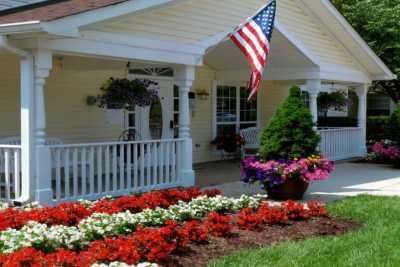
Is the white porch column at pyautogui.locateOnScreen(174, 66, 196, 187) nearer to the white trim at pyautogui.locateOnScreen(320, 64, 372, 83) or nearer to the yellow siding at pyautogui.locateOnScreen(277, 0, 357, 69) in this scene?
the yellow siding at pyautogui.locateOnScreen(277, 0, 357, 69)

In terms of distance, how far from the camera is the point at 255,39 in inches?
407

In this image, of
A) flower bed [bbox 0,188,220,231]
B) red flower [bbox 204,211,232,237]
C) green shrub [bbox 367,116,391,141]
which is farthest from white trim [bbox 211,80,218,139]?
red flower [bbox 204,211,232,237]

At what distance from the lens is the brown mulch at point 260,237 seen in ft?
19.0

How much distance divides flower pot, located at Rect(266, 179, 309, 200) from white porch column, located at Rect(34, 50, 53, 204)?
3.57m

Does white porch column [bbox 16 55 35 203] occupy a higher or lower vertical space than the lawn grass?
higher

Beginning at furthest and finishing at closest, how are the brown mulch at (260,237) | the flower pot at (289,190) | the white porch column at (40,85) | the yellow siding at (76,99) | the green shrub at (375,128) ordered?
the green shrub at (375,128) → the yellow siding at (76,99) → the flower pot at (289,190) → the white porch column at (40,85) → the brown mulch at (260,237)

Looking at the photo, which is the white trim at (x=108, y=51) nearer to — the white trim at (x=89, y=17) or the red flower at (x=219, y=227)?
the white trim at (x=89, y=17)

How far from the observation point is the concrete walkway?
1075 centimetres

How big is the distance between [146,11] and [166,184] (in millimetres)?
3053

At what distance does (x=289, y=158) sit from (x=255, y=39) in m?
2.16

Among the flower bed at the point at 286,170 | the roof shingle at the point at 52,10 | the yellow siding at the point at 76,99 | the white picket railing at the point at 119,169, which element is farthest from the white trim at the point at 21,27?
the flower bed at the point at 286,170

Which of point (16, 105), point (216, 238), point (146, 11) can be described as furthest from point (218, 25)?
point (216, 238)

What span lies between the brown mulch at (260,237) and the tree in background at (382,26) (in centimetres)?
1532

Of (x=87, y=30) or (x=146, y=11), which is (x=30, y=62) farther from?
(x=146, y=11)
